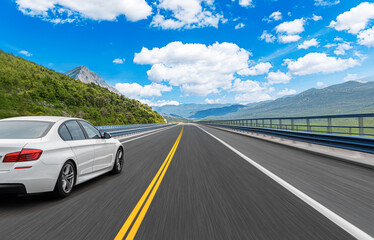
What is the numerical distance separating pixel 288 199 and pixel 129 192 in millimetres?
3198

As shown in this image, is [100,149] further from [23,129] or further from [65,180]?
[23,129]

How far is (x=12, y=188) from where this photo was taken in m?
4.31

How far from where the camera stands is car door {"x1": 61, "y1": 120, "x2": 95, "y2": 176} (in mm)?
5755

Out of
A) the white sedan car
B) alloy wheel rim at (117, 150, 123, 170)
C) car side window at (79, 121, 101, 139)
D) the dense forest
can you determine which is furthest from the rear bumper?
the dense forest

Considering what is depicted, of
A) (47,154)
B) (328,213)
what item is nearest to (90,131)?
(47,154)

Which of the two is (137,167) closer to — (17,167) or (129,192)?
(129,192)

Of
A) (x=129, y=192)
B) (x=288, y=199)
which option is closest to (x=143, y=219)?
(x=129, y=192)

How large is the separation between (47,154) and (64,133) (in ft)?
3.08

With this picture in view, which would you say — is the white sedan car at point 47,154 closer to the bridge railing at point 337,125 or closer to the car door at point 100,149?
the car door at point 100,149

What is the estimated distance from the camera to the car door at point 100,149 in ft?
21.7

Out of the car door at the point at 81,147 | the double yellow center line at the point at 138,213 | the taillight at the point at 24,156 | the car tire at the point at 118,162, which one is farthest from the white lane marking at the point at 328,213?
the taillight at the point at 24,156

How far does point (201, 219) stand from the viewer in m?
4.11

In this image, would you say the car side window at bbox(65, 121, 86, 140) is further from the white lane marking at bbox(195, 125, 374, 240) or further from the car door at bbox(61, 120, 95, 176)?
the white lane marking at bbox(195, 125, 374, 240)

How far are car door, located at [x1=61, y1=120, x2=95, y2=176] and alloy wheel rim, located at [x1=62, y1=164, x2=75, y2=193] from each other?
0.68 feet
